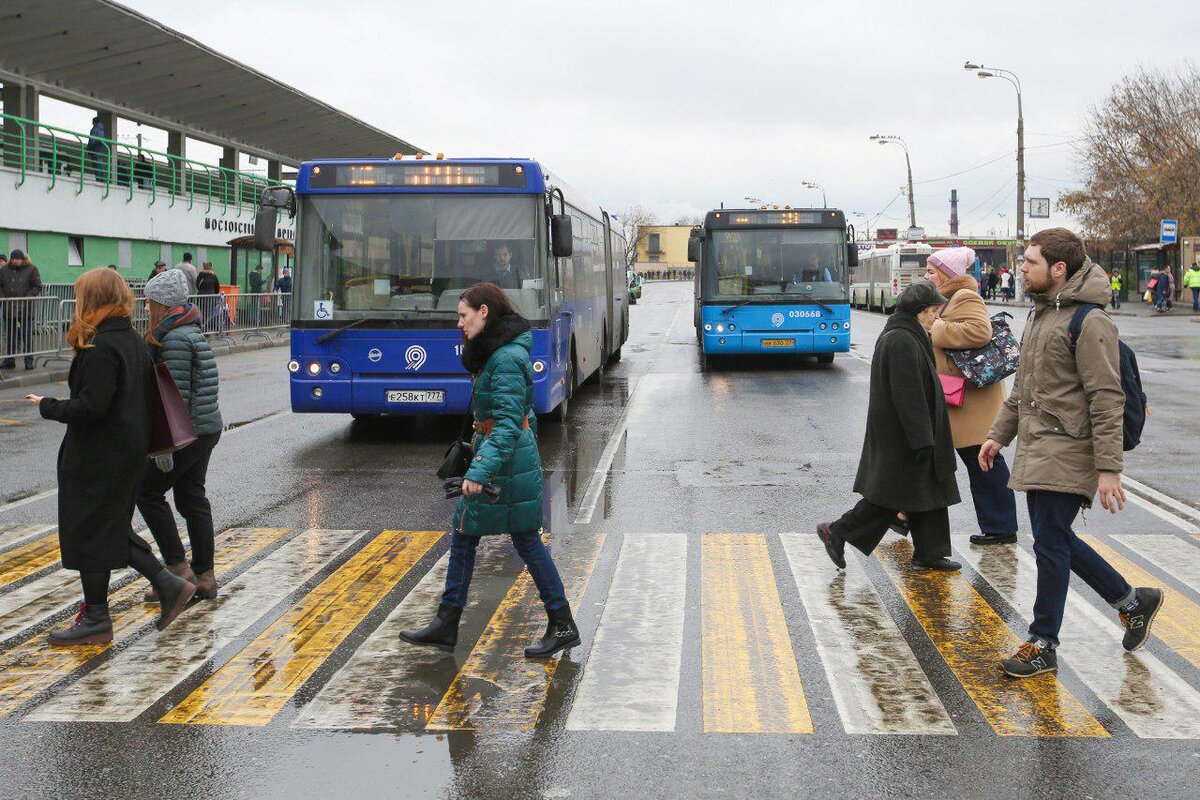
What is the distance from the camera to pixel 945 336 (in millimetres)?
8102

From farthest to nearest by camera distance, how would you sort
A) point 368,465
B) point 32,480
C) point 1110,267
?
point 1110,267, point 368,465, point 32,480

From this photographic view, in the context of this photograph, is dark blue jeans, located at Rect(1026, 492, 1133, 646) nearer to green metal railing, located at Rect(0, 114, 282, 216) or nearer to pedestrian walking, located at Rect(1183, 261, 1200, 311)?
green metal railing, located at Rect(0, 114, 282, 216)

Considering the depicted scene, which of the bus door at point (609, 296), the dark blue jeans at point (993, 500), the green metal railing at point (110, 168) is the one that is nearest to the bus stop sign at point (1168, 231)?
the bus door at point (609, 296)

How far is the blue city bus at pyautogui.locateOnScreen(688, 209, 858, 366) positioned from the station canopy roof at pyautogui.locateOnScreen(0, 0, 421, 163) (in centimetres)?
1606

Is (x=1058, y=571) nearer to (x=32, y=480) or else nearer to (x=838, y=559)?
(x=838, y=559)

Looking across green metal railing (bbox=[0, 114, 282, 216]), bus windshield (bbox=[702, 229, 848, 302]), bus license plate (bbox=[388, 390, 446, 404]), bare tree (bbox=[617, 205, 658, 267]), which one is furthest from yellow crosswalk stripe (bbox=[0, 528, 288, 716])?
bare tree (bbox=[617, 205, 658, 267])

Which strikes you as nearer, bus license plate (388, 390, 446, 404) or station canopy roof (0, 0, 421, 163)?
bus license plate (388, 390, 446, 404)

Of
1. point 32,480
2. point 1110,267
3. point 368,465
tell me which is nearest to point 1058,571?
point 368,465

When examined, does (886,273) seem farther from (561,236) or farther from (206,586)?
(206,586)

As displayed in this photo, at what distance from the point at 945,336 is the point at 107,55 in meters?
29.7

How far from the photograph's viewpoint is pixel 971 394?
827 cm

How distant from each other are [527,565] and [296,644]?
113cm

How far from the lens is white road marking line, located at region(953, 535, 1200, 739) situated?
5.05 meters

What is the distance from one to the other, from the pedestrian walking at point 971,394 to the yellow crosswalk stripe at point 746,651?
143 centimetres
